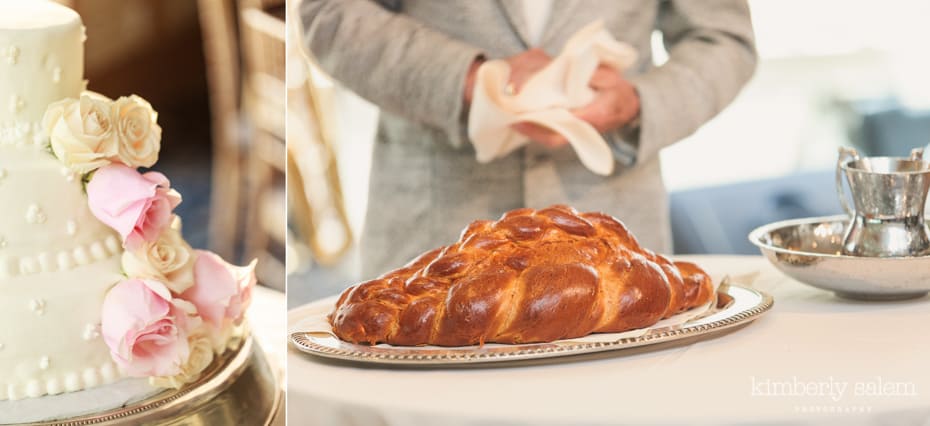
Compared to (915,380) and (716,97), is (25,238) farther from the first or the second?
(716,97)

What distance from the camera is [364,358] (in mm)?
761

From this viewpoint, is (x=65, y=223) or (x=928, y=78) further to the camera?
(x=928, y=78)

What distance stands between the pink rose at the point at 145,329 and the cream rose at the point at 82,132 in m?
0.11

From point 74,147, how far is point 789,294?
2.41 ft

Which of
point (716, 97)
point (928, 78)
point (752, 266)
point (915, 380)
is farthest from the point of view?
point (928, 78)

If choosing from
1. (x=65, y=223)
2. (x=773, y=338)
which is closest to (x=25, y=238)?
(x=65, y=223)

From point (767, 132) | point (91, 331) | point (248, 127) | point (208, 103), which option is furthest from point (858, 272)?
A: point (208, 103)

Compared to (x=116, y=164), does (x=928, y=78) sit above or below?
below

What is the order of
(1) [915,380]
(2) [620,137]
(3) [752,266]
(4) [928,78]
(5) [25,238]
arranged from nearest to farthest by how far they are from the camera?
1. (1) [915,380]
2. (5) [25,238]
3. (3) [752,266]
4. (2) [620,137]
5. (4) [928,78]

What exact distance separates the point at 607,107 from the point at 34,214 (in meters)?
1.37

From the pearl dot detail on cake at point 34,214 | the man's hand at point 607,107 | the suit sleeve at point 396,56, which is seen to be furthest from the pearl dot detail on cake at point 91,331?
the man's hand at point 607,107

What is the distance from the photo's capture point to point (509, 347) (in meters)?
0.77

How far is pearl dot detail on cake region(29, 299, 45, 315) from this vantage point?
0.81 meters

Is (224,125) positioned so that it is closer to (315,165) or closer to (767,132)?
(315,165)
